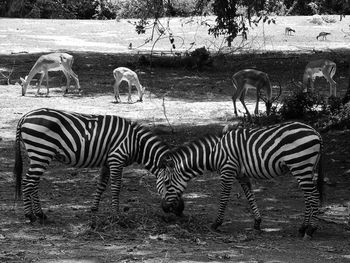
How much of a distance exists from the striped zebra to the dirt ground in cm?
42

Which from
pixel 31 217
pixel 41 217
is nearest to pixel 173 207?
pixel 41 217

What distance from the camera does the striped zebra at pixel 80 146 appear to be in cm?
883

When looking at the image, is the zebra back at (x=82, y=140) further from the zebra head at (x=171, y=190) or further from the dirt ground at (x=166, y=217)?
the dirt ground at (x=166, y=217)

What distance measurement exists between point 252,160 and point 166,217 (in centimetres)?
121

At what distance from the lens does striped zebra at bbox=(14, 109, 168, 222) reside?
883 centimetres

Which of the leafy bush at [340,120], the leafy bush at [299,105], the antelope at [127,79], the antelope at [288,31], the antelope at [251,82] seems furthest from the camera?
the antelope at [288,31]

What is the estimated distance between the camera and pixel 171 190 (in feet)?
29.4

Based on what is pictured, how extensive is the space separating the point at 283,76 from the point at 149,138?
15442 mm

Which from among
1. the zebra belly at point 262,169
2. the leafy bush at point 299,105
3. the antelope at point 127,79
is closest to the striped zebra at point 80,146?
the zebra belly at point 262,169

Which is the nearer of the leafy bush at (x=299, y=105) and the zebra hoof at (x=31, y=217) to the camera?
the zebra hoof at (x=31, y=217)

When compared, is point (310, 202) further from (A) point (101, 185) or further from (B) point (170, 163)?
(A) point (101, 185)

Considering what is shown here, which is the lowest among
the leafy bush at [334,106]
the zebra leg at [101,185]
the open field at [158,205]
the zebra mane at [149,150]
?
the open field at [158,205]

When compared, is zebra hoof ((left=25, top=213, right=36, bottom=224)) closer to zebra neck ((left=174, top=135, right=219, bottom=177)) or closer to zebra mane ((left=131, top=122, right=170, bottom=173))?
zebra mane ((left=131, top=122, right=170, bottom=173))

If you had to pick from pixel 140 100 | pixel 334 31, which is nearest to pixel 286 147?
pixel 140 100
